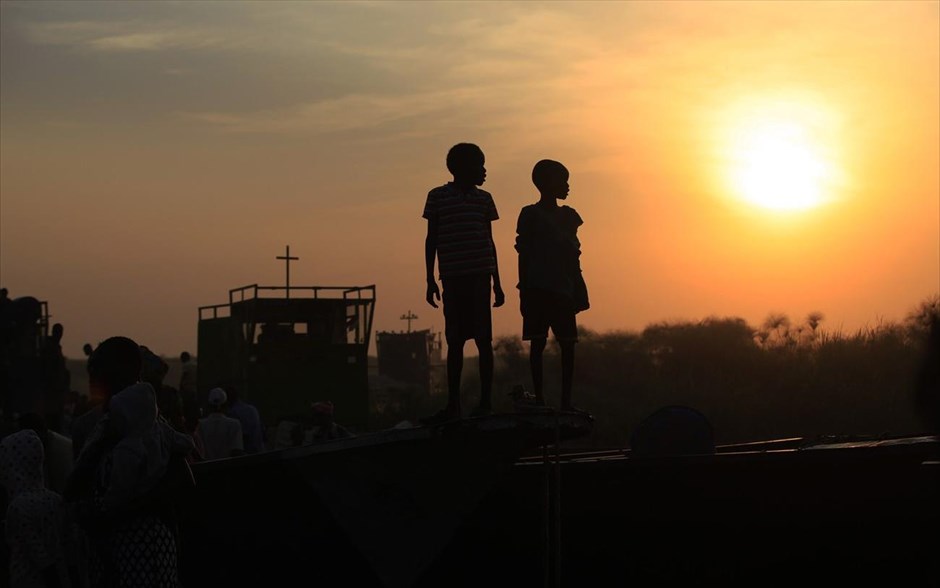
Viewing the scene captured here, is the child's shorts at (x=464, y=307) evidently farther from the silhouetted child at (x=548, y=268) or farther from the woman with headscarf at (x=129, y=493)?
the woman with headscarf at (x=129, y=493)

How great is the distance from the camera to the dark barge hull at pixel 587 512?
303 inches

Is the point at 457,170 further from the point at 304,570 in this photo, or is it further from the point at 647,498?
the point at 304,570

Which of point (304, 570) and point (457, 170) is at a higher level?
point (457, 170)

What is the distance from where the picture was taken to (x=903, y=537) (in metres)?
7.61

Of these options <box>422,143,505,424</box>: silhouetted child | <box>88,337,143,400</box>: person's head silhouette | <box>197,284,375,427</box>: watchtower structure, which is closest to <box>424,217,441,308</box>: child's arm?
<box>422,143,505,424</box>: silhouetted child

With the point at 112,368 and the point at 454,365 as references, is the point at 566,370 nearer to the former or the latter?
the point at 454,365

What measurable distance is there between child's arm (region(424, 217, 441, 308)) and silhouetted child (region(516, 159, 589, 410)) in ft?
2.19

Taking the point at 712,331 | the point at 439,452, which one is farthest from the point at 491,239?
the point at 712,331

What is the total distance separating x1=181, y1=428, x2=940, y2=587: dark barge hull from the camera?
7.70 m

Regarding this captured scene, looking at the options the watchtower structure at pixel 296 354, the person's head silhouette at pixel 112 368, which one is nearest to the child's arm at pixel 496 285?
the person's head silhouette at pixel 112 368

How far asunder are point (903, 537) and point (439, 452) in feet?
8.46

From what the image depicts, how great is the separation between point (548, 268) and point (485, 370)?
863 millimetres

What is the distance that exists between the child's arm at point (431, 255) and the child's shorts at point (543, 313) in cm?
65

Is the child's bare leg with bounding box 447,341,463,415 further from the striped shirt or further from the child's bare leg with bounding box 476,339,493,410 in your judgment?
the striped shirt
